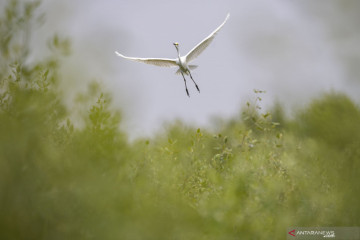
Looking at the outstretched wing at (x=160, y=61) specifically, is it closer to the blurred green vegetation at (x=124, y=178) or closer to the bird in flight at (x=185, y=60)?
the bird in flight at (x=185, y=60)

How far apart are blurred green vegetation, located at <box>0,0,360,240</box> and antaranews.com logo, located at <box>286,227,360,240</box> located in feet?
0.36

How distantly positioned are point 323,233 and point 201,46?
761 centimetres

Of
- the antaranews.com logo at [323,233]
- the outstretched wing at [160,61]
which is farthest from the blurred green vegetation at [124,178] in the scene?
the outstretched wing at [160,61]

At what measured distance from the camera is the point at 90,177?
3.96 m

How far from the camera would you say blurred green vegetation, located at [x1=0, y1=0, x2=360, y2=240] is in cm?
381

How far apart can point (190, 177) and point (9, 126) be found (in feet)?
14.4

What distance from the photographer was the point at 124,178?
4.64m

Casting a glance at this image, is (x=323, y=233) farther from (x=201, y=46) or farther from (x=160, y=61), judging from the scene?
(x=160, y=61)

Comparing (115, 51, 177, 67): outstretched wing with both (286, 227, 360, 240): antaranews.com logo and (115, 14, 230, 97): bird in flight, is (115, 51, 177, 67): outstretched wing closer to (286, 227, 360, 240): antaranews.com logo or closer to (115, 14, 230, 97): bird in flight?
(115, 14, 230, 97): bird in flight

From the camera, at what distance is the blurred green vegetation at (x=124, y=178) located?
381 centimetres

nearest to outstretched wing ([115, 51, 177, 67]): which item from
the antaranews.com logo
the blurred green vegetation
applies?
the blurred green vegetation

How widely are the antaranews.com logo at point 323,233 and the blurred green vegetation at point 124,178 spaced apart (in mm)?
110

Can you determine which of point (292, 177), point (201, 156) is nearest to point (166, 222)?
point (292, 177)

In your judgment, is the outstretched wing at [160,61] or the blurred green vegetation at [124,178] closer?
the blurred green vegetation at [124,178]
